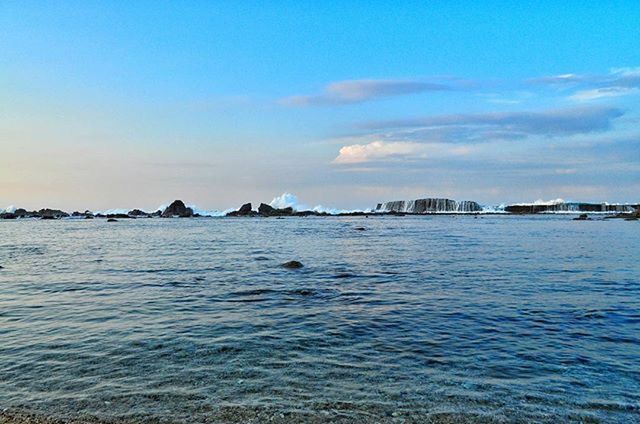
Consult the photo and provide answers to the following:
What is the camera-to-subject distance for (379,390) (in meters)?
8.55

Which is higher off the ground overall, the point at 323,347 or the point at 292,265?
the point at 292,265

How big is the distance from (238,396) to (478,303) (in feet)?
36.5

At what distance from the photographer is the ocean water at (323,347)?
7.93m

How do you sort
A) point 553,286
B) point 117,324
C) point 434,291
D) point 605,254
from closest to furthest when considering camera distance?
point 117,324, point 434,291, point 553,286, point 605,254

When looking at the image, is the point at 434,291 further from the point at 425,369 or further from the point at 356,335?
the point at 425,369

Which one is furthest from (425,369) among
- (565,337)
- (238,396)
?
(565,337)

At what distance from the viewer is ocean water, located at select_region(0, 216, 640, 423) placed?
7934 mm

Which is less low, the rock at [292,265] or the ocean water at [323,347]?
the rock at [292,265]

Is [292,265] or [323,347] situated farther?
[292,265]

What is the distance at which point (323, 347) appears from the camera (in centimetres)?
1138

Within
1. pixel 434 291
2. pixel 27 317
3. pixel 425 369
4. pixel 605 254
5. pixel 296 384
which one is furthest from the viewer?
pixel 605 254

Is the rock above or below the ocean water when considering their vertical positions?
above

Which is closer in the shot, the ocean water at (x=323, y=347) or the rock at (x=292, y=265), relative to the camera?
the ocean water at (x=323, y=347)

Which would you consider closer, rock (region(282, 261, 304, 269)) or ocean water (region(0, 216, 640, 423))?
ocean water (region(0, 216, 640, 423))
